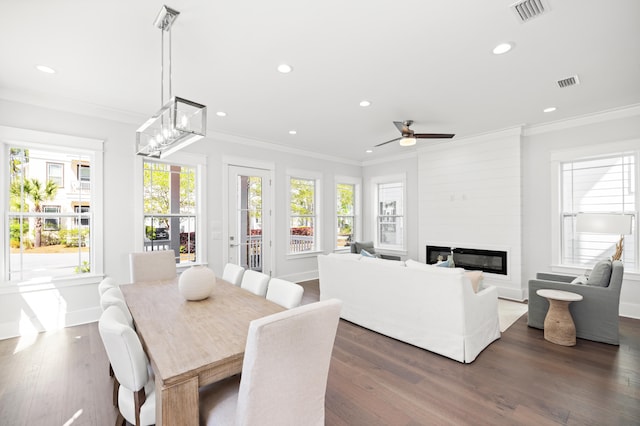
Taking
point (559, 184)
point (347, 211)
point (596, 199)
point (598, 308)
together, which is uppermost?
point (559, 184)

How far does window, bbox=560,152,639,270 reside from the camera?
3.98 m

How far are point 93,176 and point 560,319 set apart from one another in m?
5.81

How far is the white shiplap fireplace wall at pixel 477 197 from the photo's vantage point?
478cm

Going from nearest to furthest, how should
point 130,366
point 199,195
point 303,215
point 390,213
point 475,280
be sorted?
point 130,366
point 475,280
point 199,195
point 303,215
point 390,213

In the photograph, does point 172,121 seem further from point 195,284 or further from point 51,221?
point 51,221

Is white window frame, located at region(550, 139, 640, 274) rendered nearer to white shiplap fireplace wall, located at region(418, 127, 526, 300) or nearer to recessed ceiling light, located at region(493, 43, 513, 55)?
white shiplap fireplace wall, located at region(418, 127, 526, 300)

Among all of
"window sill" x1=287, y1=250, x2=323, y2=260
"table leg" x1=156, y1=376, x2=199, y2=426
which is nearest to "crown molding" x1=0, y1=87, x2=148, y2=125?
"window sill" x1=287, y1=250, x2=323, y2=260

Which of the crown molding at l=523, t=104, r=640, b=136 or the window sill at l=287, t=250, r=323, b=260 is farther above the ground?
the crown molding at l=523, t=104, r=640, b=136

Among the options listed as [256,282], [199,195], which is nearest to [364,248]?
[199,195]

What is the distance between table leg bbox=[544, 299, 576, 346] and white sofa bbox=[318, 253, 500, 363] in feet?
1.79

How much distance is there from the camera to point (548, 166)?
4.59 m

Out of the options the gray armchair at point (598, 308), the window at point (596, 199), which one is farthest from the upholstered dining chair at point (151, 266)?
the window at point (596, 199)

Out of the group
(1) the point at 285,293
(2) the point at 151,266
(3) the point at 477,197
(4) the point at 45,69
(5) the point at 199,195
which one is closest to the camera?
(1) the point at 285,293

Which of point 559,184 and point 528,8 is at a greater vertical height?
point 528,8
